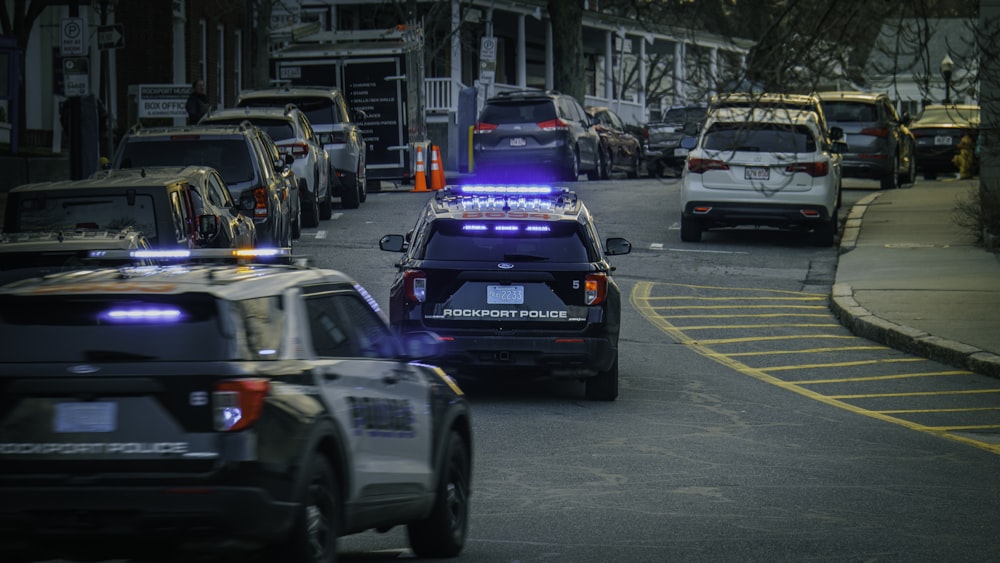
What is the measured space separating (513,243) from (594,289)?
736 mm

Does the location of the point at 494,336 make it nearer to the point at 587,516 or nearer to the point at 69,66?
the point at 587,516

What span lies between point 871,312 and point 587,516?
33.9ft

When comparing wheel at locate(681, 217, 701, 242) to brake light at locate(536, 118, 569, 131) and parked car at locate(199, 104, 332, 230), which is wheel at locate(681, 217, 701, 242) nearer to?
parked car at locate(199, 104, 332, 230)

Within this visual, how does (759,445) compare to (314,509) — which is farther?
(759,445)

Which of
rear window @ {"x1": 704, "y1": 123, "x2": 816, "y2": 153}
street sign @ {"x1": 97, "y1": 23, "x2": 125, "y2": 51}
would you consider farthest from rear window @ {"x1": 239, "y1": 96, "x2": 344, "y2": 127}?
rear window @ {"x1": 704, "y1": 123, "x2": 816, "y2": 153}

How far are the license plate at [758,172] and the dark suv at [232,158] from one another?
7.08 meters

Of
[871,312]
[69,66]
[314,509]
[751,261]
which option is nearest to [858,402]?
[871,312]

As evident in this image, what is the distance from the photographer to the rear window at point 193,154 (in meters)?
20.1

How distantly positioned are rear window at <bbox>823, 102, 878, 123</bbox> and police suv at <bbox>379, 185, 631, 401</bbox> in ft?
70.5

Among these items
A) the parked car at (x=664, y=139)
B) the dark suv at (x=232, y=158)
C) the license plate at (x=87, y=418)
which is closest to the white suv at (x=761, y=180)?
the dark suv at (x=232, y=158)

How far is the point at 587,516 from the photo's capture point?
376 inches

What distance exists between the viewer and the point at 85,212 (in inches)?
606

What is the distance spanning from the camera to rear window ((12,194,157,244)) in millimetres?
15116

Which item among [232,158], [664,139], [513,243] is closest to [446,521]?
[513,243]
